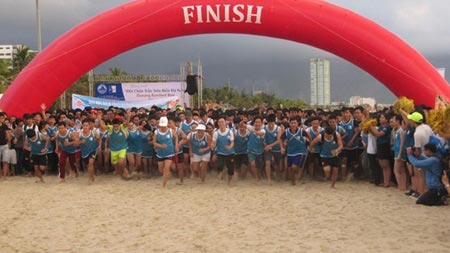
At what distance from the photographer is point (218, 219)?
5.68m

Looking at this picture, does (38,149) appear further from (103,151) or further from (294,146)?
(294,146)

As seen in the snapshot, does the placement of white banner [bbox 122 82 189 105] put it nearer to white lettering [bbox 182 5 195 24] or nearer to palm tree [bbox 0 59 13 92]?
white lettering [bbox 182 5 195 24]

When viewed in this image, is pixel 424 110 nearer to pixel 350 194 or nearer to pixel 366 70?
pixel 350 194

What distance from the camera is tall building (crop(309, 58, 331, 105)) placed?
8597 cm

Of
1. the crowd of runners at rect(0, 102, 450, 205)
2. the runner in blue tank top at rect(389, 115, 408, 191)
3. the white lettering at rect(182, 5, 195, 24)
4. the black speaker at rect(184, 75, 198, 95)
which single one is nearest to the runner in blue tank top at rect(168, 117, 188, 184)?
the crowd of runners at rect(0, 102, 450, 205)

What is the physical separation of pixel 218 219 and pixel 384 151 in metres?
3.48

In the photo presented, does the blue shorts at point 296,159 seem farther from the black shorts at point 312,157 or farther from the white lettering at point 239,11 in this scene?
the white lettering at point 239,11

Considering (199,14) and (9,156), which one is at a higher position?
(199,14)

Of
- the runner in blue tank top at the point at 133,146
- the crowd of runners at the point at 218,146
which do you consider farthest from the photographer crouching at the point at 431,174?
the runner in blue tank top at the point at 133,146

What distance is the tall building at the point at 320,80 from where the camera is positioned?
85975 millimetres

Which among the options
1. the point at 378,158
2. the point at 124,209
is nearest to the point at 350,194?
the point at 378,158

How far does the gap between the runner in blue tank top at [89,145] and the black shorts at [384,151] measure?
5.02m

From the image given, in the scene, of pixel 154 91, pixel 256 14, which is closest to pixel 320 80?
pixel 154 91

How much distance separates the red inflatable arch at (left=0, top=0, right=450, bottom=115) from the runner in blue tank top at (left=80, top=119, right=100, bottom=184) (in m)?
2.78
